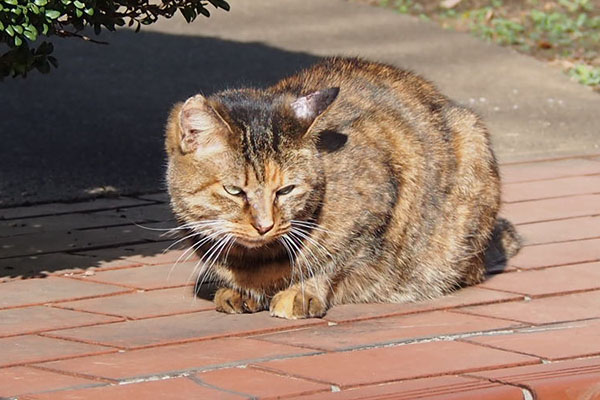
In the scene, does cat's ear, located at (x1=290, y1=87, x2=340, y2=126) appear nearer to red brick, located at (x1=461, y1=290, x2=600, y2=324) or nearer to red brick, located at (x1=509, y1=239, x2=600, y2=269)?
red brick, located at (x1=461, y1=290, x2=600, y2=324)

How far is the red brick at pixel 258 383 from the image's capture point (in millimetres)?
3387

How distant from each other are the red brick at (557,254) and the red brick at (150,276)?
4.24 feet

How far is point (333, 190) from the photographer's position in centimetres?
432

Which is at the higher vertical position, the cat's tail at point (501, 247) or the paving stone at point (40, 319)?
the cat's tail at point (501, 247)

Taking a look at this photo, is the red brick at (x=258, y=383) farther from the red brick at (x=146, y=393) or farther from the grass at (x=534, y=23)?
the grass at (x=534, y=23)

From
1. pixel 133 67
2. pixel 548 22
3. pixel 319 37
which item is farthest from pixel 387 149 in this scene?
pixel 548 22

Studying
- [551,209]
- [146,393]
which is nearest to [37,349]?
[146,393]

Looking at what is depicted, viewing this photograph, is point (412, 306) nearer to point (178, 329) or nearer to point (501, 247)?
point (501, 247)

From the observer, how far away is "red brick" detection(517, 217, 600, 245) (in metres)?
5.16

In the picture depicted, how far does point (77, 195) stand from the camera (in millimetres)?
5871


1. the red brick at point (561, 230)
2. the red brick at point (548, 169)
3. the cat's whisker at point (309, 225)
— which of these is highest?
the cat's whisker at point (309, 225)

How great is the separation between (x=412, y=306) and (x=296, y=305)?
0.48 m

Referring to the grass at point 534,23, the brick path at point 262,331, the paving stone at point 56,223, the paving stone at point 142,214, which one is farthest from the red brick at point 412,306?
the grass at point 534,23

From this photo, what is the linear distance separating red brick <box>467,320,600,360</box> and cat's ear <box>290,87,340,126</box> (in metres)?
0.94
